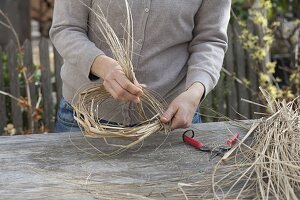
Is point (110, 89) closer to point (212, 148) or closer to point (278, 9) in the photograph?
point (212, 148)

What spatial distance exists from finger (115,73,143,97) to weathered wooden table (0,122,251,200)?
0.54ft

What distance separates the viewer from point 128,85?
4.79 feet

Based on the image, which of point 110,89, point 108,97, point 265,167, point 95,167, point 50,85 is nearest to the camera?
point 265,167

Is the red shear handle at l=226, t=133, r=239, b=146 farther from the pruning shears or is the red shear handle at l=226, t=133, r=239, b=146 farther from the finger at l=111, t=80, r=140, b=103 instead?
the finger at l=111, t=80, r=140, b=103

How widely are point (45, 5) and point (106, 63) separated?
6.19m

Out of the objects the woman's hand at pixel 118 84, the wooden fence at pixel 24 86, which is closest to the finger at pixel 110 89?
the woman's hand at pixel 118 84

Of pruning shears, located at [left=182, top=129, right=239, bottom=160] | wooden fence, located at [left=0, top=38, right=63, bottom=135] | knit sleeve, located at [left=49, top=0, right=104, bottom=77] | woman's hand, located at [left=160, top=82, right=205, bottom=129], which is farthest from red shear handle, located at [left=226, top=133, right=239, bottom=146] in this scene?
wooden fence, located at [left=0, top=38, right=63, bottom=135]

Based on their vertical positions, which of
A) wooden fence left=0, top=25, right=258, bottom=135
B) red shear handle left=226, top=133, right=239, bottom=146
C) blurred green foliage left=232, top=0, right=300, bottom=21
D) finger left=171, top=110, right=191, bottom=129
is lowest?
wooden fence left=0, top=25, right=258, bottom=135

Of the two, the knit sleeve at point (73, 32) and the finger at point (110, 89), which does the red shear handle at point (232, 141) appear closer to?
the finger at point (110, 89)

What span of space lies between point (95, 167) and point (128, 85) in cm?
22

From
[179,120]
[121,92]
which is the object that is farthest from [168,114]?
[121,92]

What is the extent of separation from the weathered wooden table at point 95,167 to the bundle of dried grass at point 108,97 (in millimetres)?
59

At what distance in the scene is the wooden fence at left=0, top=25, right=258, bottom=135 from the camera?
3508 mm

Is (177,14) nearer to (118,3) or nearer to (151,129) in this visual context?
(118,3)
